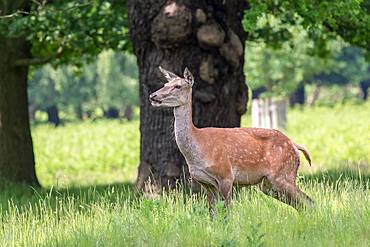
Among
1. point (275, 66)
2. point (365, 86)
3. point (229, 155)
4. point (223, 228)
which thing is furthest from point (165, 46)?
point (365, 86)

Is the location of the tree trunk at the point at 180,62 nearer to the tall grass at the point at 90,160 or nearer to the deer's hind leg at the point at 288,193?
the deer's hind leg at the point at 288,193

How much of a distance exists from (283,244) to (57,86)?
112 feet

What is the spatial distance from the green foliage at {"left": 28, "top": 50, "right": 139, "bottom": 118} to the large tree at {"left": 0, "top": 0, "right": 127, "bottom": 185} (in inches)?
1006

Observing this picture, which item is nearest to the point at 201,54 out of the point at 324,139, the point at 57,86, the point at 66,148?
the point at 324,139

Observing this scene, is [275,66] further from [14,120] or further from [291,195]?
[291,195]

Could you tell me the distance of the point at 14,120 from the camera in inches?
354

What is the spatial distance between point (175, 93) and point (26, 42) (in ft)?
21.9

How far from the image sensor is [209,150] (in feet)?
13.8

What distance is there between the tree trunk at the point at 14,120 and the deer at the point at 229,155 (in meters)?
5.77

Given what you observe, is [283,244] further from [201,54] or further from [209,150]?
[201,54]

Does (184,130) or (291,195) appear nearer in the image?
(184,130)

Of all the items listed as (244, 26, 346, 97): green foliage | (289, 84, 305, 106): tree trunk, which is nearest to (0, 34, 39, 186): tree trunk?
(244, 26, 346, 97): green foliage

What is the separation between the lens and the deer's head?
3.92m

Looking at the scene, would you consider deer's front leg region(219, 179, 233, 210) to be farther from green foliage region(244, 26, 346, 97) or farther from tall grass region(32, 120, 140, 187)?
green foliage region(244, 26, 346, 97)
